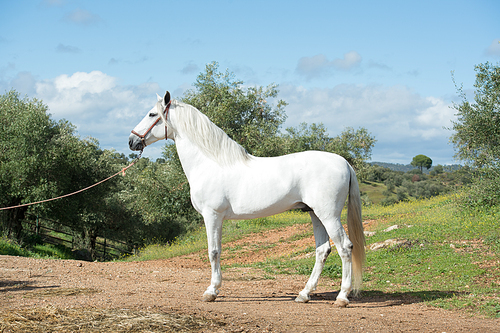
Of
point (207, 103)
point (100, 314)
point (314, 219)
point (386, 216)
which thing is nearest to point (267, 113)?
point (207, 103)

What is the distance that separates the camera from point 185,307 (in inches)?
179

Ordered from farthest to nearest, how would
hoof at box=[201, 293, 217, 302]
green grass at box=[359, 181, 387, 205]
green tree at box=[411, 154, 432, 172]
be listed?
green tree at box=[411, 154, 432, 172]
green grass at box=[359, 181, 387, 205]
hoof at box=[201, 293, 217, 302]

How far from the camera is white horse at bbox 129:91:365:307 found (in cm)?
516

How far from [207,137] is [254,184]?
1066 mm

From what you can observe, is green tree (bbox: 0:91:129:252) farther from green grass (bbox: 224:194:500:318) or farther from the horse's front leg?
the horse's front leg

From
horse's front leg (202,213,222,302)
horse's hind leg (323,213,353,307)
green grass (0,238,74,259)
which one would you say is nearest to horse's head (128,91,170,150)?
horse's front leg (202,213,222,302)

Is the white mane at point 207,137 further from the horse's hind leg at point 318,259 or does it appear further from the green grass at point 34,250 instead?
the green grass at point 34,250

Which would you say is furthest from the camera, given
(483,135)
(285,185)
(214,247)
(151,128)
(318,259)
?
(483,135)

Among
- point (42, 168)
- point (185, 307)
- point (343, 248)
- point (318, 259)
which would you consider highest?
point (42, 168)

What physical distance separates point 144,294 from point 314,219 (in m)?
2.90

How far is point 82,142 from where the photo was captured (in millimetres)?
20656

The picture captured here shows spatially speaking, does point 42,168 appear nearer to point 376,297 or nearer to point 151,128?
point 151,128

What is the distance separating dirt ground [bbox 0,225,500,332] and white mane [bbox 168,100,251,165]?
2.13 m

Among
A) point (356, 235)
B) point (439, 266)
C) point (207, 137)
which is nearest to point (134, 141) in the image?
point (207, 137)
